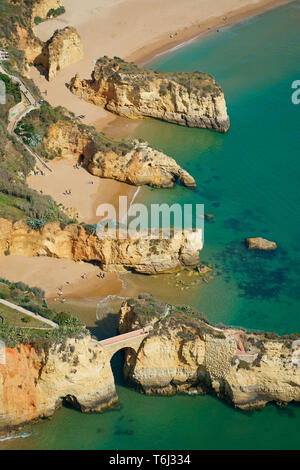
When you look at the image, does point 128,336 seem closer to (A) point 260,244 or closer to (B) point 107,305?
(B) point 107,305

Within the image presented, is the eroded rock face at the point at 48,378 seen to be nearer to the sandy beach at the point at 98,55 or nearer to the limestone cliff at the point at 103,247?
the sandy beach at the point at 98,55

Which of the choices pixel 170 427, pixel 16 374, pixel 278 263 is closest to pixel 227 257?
pixel 278 263

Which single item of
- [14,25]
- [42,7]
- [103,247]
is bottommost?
[103,247]

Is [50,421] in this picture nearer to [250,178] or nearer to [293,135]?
[250,178]

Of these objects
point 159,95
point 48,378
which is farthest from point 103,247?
point 159,95

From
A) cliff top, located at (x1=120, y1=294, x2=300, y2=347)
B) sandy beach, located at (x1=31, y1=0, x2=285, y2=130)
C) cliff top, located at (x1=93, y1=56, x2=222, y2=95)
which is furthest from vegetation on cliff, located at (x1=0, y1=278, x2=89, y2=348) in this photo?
sandy beach, located at (x1=31, y1=0, x2=285, y2=130)

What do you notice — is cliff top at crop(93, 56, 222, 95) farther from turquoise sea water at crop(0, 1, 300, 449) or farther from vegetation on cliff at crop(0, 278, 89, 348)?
vegetation on cliff at crop(0, 278, 89, 348)
